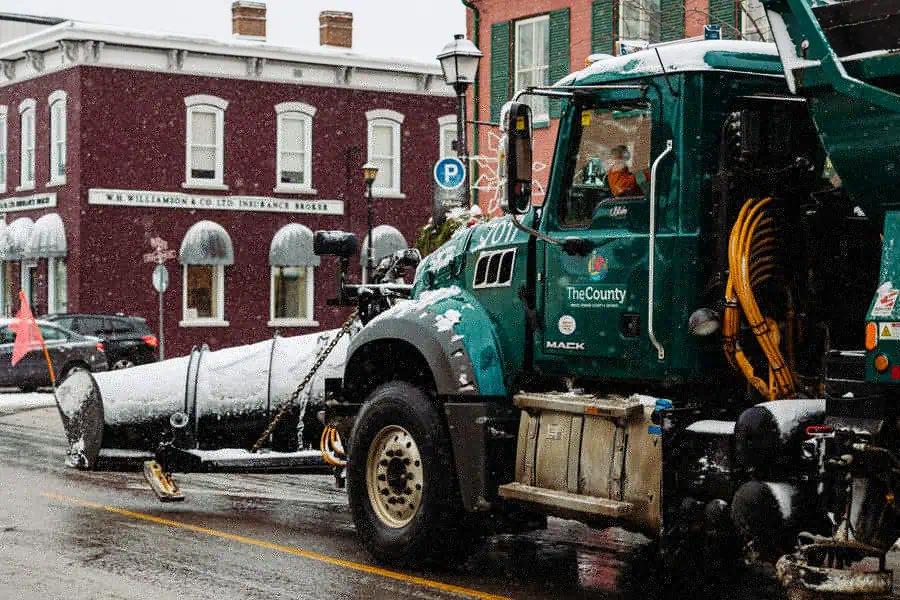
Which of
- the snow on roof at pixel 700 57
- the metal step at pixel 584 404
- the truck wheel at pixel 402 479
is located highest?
the snow on roof at pixel 700 57

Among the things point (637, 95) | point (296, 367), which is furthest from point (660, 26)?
point (637, 95)

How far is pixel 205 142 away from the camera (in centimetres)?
4072

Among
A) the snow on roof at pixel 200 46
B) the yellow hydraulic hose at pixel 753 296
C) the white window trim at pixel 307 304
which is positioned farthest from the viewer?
the white window trim at pixel 307 304

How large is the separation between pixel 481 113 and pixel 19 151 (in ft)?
61.7

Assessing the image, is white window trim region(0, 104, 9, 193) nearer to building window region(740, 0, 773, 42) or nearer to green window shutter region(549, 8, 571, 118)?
green window shutter region(549, 8, 571, 118)

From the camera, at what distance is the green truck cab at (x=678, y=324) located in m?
6.95

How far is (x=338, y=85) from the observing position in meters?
42.9

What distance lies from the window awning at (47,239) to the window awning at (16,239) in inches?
14.5

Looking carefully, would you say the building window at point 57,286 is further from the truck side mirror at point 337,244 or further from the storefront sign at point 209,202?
the truck side mirror at point 337,244

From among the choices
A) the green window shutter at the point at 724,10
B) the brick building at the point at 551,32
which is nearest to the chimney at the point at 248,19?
the brick building at the point at 551,32

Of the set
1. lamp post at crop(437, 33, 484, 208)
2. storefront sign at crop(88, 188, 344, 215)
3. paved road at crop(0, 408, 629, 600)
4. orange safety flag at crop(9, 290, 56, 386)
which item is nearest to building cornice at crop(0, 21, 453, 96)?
storefront sign at crop(88, 188, 344, 215)

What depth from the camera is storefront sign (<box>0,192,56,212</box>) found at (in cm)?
4034

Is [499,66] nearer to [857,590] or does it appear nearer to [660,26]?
[660,26]

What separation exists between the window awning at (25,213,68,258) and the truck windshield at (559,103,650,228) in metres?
32.0
